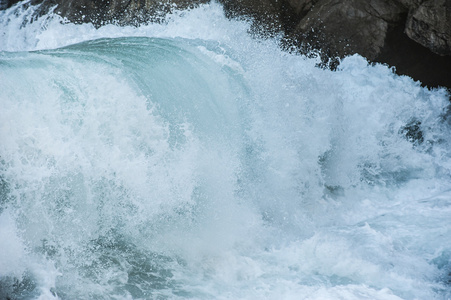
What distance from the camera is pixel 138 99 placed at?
4793 mm

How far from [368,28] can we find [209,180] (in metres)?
3.81

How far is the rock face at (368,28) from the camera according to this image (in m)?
6.66

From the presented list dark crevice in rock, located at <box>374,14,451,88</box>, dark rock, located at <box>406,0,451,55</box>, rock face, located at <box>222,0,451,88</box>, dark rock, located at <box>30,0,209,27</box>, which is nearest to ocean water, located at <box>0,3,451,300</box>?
dark crevice in rock, located at <box>374,14,451,88</box>

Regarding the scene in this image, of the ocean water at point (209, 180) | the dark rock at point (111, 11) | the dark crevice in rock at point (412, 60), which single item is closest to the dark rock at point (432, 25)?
the dark crevice in rock at point (412, 60)

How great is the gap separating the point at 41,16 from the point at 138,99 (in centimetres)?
533

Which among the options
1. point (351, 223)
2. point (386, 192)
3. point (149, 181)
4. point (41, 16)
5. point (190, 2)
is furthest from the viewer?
point (41, 16)

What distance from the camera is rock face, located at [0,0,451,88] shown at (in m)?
6.66

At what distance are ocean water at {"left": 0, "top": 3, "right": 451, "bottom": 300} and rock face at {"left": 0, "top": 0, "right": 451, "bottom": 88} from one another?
27.7 inches

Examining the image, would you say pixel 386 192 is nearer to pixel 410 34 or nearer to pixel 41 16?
pixel 410 34

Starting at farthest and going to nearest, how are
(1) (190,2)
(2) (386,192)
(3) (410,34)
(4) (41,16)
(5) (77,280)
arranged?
(4) (41,16) < (1) (190,2) < (3) (410,34) < (2) (386,192) < (5) (77,280)

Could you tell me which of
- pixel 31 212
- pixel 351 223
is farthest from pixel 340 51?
pixel 31 212

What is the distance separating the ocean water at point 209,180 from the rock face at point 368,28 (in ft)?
2.31

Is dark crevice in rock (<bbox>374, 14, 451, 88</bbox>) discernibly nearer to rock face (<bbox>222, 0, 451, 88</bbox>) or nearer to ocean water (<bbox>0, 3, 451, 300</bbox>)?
rock face (<bbox>222, 0, 451, 88</bbox>)

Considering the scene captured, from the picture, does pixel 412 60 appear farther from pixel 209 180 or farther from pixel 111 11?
pixel 111 11
